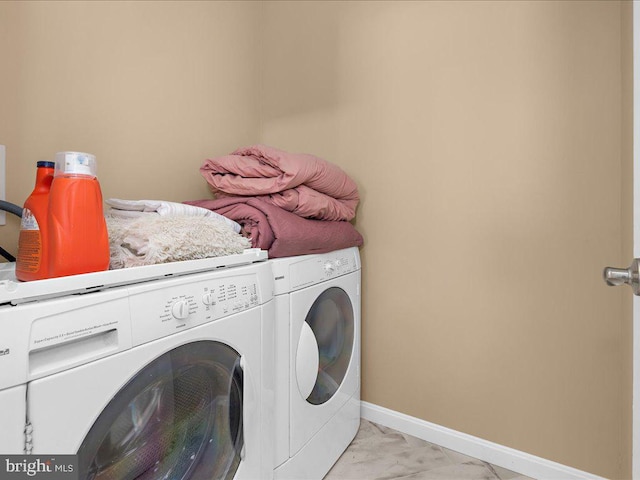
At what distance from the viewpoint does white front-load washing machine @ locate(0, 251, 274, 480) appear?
0.50m

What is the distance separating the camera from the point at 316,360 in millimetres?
1192

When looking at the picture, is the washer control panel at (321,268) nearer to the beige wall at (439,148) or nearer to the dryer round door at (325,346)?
the dryer round door at (325,346)

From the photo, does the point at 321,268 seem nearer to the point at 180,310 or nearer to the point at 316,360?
the point at 316,360

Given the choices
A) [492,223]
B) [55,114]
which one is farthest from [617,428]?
[55,114]

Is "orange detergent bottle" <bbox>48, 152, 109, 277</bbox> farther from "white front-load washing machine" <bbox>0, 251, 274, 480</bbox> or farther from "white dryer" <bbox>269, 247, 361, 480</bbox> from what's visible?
"white dryer" <bbox>269, 247, 361, 480</bbox>

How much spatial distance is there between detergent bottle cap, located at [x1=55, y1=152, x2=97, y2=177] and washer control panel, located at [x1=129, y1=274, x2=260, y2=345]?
230 millimetres

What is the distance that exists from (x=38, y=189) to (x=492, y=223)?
1350 millimetres

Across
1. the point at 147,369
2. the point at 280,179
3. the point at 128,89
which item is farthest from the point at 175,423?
the point at 128,89

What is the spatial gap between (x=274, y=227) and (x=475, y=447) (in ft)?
3.79

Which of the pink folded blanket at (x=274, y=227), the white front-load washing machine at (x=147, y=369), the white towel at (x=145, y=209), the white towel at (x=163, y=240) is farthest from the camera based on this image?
the pink folded blanket at (x=274, y=227)

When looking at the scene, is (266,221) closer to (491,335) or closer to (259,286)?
(259,286)

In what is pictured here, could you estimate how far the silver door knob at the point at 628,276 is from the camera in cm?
56

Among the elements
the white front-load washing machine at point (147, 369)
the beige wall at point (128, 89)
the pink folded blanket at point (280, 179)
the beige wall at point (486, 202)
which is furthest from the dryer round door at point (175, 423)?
the beige wall at point (486, 202)

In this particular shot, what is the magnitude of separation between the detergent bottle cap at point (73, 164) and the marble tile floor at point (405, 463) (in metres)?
1.24
